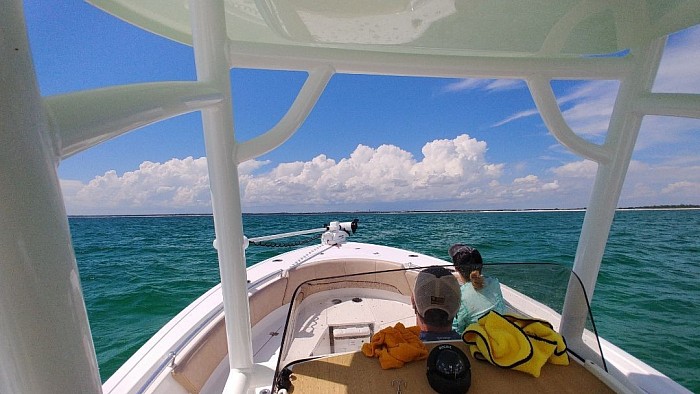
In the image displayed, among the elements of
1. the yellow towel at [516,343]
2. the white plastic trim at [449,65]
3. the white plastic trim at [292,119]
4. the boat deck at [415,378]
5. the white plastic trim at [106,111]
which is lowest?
the boat deck at [415,378]

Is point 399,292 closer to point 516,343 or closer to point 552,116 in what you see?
point 516,343

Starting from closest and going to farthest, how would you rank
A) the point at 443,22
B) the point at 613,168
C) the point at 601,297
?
the point at 443,22 < the point at 613,168 < the point at 601,297

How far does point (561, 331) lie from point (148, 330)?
21.5 feet

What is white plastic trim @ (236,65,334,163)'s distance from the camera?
5.02ft

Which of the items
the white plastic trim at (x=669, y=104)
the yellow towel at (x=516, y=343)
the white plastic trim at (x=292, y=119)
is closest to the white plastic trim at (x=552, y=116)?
the white plastic trim at (x=669, y=104)

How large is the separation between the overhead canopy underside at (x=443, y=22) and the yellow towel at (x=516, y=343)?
1.48 metres

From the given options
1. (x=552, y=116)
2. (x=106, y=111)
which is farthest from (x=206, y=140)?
(x=552, y=116)

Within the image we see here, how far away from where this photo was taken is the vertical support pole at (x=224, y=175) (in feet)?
4.18

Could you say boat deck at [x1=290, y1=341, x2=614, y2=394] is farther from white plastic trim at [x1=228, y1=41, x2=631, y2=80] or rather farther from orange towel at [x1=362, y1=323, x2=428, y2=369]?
white plastic trim at [x1=228, y1=41, x2=631, y2=80]

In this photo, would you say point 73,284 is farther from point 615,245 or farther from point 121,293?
point 615,245

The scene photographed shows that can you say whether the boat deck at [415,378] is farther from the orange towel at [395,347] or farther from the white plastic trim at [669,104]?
the white plastic trim at [669,104]

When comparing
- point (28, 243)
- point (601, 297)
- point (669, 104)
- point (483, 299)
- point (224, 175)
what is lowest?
point (601, 297)

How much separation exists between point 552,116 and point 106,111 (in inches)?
81.8

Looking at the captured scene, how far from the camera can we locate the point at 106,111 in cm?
54
